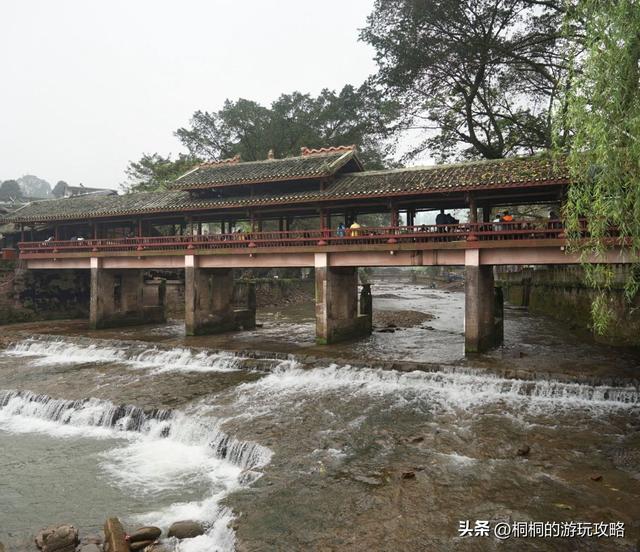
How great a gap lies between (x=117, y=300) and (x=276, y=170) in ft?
49.9

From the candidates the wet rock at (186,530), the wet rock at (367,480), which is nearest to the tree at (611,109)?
the wet rock at (367,480)

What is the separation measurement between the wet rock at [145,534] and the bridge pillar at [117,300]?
2276cm

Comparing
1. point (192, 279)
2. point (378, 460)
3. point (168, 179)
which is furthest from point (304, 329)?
point (168, 179)

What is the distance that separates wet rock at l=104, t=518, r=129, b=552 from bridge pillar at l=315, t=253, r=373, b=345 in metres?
14.1

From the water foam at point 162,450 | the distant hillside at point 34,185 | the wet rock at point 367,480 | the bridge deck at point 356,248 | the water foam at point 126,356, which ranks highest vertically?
the distant hillside at point 34,185

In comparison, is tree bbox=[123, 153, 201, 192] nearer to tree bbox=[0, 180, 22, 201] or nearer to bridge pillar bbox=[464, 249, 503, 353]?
bridge pillar bbox=[464, 249, 503, 353]

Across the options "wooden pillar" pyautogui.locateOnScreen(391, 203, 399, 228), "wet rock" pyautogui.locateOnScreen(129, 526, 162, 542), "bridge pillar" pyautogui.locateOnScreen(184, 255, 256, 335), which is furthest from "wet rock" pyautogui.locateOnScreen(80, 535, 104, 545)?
"bridge pillar" pyautogui.locateOnScreen(184, 255, 256, 335)

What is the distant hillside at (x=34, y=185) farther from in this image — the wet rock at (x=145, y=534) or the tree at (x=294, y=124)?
the wet rock at (x=145, y=534)

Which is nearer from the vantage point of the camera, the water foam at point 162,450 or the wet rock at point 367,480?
the water foam at point 162,450

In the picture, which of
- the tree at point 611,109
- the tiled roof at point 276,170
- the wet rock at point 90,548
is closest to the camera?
the wet rock at point 90,548

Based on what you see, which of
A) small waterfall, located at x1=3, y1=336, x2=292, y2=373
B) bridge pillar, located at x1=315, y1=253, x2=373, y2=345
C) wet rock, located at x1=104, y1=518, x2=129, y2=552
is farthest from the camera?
bridge pillar, located at x1=315, y1=253, x2=373, y2=345

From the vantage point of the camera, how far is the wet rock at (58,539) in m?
7.19

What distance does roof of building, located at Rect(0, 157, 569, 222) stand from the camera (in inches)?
675

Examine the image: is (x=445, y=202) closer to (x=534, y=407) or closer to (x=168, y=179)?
(x=534, y=407)
